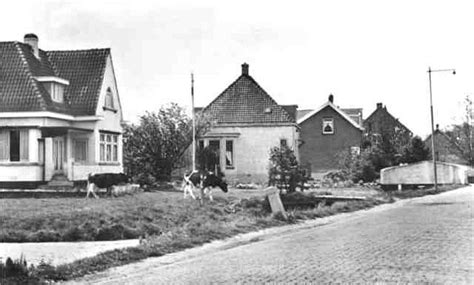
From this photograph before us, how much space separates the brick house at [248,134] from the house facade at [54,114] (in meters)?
13.3

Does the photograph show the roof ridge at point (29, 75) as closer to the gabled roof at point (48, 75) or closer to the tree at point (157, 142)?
the gabled roof at point (48, 75)

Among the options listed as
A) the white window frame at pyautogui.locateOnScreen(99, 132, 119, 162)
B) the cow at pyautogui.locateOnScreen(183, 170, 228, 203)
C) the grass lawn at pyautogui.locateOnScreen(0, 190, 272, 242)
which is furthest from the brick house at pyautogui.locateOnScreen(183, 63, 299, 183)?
the grass lawn at pyautogui.locateOnScreen(0, 190, 272, 242)

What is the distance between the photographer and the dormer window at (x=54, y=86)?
3300 centimetres

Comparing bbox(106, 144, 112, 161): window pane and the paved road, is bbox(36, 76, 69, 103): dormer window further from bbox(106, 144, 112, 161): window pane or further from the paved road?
the paved road

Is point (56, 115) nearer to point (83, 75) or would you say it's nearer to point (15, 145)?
point (15, 145)

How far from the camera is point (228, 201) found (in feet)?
92.4

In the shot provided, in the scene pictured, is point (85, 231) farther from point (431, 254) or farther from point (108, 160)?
point (108, 160)

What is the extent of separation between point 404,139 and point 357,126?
18.9ft

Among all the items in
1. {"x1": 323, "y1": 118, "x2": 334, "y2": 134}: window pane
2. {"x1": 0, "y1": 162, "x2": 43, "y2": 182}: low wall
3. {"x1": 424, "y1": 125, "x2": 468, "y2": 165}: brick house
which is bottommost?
{"x1": 0, "y1": 162, "x2": 43, "y2": 182}: low wall

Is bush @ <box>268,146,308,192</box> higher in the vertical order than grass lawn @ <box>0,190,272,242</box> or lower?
higher

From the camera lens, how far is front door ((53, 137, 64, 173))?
33.8 m

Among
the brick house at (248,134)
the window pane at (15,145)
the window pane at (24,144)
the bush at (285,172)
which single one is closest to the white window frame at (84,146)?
the window pane at (24,144)

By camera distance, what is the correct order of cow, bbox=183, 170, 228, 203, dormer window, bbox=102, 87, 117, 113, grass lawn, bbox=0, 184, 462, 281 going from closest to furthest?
1. grass lawn, bbox=0, 184, 462, 281
2. cow, bbox=183, 170, 228, 203
3. dormer window, bbox=102, 87, 117, 113

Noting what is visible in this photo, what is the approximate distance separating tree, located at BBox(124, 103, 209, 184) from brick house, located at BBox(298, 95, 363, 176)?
75.5 ft
